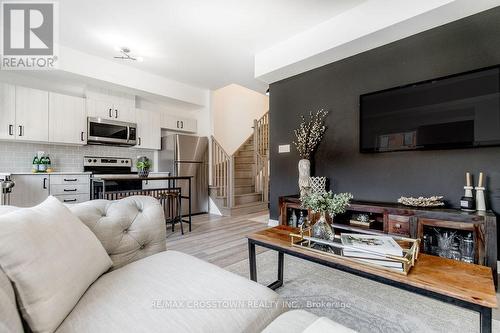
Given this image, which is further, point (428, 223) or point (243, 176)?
point (243, 176)

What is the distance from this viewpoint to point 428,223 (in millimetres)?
Result: 2154

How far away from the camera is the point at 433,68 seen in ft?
8.31

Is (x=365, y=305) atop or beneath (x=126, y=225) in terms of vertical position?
beneath

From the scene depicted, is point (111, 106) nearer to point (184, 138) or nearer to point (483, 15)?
point (184, 138)

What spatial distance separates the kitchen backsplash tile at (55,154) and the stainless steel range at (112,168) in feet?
0.34

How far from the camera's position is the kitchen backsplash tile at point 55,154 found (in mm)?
3561

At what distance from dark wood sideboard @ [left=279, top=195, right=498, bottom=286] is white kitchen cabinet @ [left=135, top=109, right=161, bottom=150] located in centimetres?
378

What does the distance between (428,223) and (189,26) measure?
11.1 feet

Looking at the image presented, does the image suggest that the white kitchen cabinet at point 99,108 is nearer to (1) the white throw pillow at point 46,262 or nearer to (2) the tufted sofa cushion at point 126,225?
(2) the tufted sofa cushion at point 126,225

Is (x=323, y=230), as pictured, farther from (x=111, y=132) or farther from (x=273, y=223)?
(x=111, y=132)

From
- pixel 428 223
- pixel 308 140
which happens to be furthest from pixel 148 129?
pixel 428 223

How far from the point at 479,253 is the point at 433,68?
1.86m

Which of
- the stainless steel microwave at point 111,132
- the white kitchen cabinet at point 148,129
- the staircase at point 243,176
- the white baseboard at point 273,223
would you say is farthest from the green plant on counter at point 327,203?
the white kitchen cabinet at point 148,129

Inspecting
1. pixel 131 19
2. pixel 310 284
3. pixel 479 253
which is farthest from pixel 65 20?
pixel 479 253
